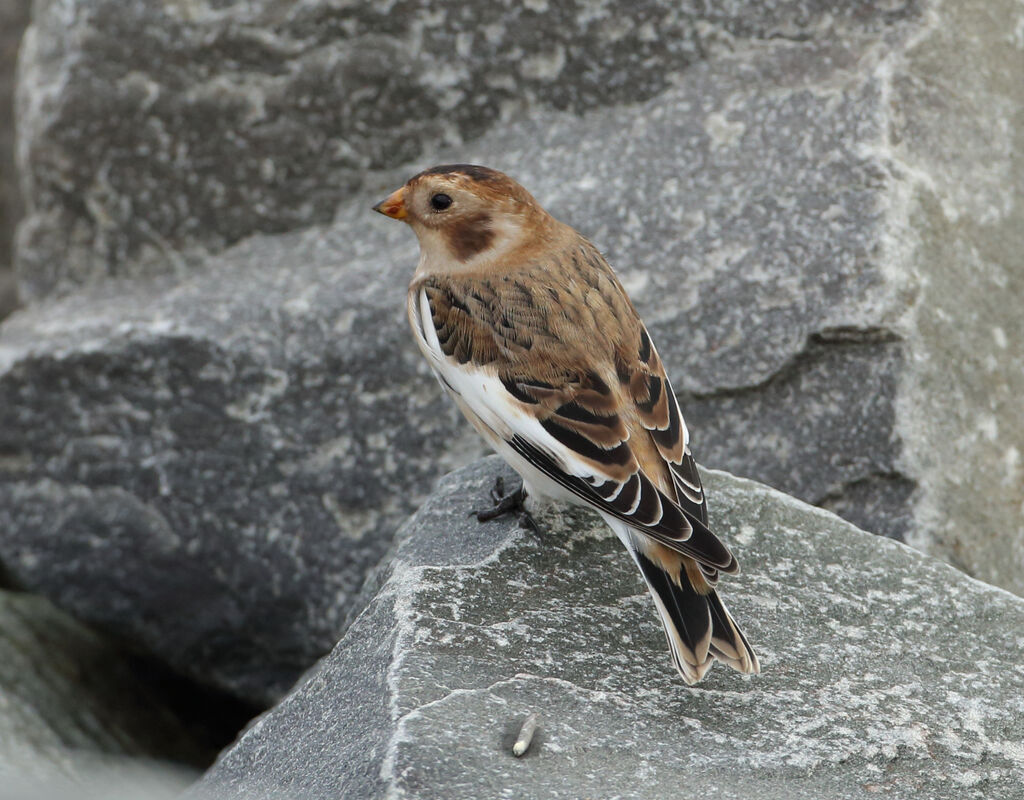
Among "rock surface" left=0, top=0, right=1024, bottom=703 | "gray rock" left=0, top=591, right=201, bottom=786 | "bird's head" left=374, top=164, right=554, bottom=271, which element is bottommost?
"gray rock" left=0, top=591, right=201, bottom=786

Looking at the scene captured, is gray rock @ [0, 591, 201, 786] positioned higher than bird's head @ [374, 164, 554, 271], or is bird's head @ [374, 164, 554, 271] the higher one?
bird's head @ [374, 164, 554, 271]

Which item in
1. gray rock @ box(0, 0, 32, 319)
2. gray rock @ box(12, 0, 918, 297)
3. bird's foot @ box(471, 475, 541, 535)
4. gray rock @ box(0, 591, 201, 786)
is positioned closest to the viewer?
bird's foot @ box(471, 475, 541, 535)

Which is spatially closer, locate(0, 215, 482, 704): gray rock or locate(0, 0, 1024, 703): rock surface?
locate(0, 0, 1024, 703): rock surface

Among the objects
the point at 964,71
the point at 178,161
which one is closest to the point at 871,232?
the point at 964,71

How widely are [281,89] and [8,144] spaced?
2972mm

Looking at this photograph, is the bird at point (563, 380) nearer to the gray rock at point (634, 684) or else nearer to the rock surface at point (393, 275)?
the gray rock at point (634, 684)

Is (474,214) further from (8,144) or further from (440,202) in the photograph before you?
(8,144)

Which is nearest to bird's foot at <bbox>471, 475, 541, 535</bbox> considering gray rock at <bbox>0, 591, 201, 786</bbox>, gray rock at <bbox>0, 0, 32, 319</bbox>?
gray rock at <bbox>0, 591, 201, 786</bbox>

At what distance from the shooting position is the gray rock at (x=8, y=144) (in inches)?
259

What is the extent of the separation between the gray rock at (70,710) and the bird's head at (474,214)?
1678mm

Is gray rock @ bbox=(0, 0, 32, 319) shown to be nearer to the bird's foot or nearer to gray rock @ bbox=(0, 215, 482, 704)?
gray rock @ bbox=(0, 215, 482, 704)

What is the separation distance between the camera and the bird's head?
132 inches

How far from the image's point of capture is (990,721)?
2.45m

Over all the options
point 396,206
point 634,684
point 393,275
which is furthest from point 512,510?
point 393,275
